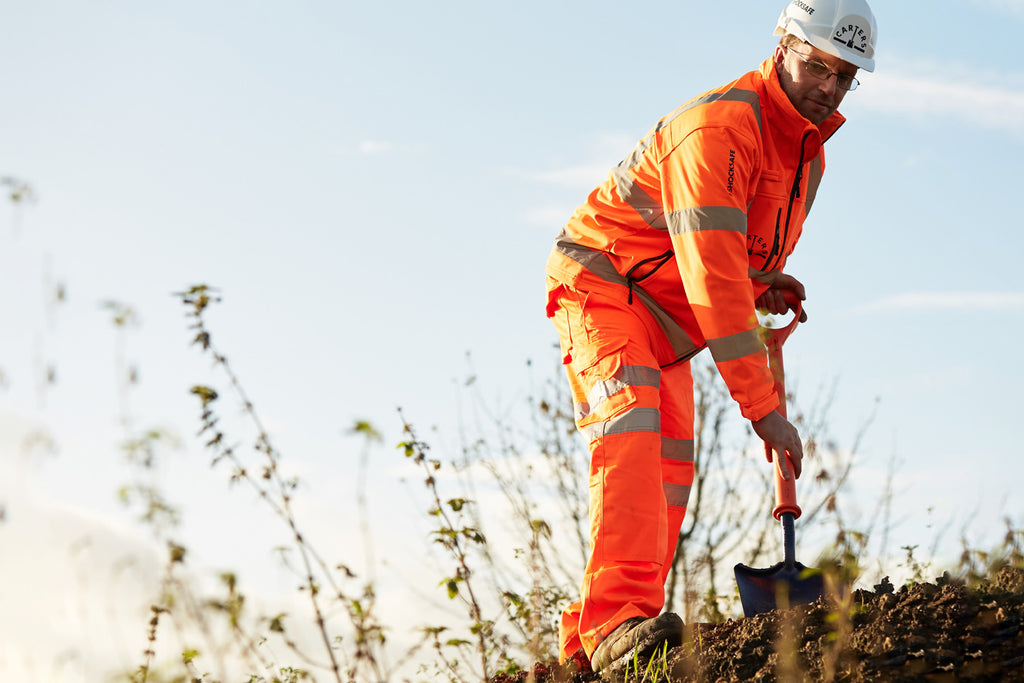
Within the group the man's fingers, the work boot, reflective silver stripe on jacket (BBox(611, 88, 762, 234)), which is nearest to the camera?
the work boot

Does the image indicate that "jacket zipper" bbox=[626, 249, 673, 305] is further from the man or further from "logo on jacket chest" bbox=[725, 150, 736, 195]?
"logo on jacket chest" bbox=[725, 150, 736, 195]

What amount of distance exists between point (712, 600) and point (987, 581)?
2.77m

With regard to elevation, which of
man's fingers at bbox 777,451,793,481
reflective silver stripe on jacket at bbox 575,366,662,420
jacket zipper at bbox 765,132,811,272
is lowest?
man's fingers at bbox 777,451,793,481

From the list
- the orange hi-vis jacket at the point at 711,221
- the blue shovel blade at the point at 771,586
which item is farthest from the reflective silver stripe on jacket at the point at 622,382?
the blue shovel blade at the point at 771,586

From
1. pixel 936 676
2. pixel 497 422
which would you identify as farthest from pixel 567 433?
pixel 936 676

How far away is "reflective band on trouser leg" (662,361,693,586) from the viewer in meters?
4.00

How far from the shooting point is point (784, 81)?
3750 mm

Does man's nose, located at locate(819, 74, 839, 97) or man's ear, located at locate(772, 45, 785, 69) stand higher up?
man's ear, located at locate(772, 45, 785, 69)

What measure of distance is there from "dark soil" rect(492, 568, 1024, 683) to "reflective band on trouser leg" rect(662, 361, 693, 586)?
0.67 meters

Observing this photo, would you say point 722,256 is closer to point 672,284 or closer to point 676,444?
point 672,284

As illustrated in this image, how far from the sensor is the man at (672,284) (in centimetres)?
340

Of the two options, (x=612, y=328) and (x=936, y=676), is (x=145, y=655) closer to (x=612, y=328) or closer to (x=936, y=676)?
(x=612, y=328)

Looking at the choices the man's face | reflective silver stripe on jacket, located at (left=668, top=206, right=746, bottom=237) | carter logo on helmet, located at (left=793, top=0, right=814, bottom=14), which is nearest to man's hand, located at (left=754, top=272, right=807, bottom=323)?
the man's face

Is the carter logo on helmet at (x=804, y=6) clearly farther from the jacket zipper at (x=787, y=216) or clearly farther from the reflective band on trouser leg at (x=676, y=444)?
the reflective band on trouser leg at (x=676, y=444)
